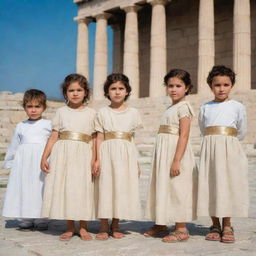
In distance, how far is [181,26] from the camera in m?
47.3

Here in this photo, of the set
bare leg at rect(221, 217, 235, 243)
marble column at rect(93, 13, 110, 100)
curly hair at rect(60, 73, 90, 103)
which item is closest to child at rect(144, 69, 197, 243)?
bare leg at rect(221, 217, 235, 243)

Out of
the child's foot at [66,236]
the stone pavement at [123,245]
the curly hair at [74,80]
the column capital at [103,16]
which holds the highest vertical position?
the column capital at [103,16]

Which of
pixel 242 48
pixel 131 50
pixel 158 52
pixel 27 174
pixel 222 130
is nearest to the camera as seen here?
pixel 222 130

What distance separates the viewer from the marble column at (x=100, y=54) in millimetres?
47125

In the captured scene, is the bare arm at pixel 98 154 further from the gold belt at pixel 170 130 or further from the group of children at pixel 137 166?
the gold belt at pixel 170 130

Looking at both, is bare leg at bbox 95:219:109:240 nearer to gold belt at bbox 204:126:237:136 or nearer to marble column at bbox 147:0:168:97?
gold belt at bbox 204:126:237:136

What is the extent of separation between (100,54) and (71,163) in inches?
1596

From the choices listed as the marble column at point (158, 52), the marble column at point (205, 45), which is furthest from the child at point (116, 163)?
the marble column at point (158, 52)

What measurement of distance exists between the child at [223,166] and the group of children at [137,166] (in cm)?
2

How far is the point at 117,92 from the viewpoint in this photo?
7793 millimetres

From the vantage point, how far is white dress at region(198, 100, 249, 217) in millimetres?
7320

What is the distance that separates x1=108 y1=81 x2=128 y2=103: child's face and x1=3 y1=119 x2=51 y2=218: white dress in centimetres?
151

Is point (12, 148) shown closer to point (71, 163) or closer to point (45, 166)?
point (45, 166)

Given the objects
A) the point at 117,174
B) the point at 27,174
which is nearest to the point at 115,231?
the point at 117,174
